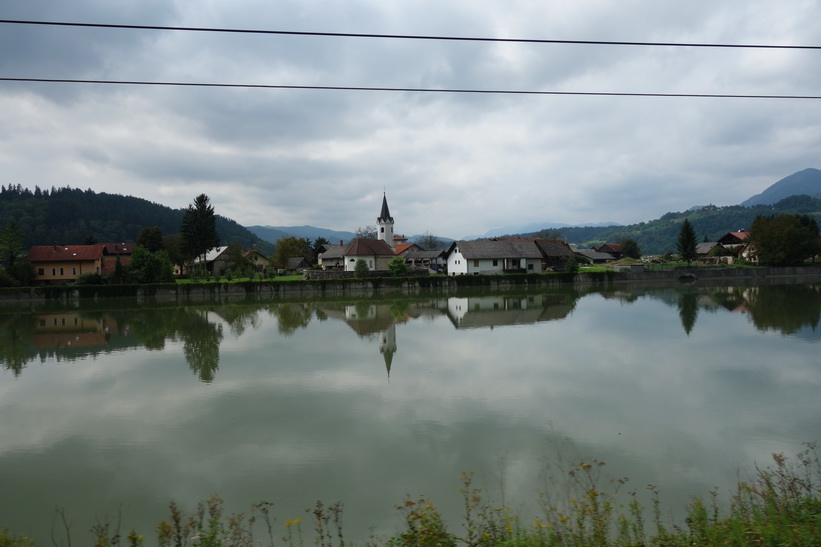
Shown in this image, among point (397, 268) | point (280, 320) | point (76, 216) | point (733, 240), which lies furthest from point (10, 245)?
point (733, 240)

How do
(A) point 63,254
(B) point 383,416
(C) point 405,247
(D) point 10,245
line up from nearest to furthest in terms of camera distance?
1. (B) point 383,416
2. (D) point 10,245
3. (A) point 63,254
4. (C) point 405,247

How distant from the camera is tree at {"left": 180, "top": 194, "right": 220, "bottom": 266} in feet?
195

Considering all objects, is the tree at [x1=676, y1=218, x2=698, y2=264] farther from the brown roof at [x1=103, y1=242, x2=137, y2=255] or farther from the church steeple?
the brown roof at [x1=103, y1=242, x2=137, y2=255]

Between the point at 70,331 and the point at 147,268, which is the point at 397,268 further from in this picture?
the point at 70,331

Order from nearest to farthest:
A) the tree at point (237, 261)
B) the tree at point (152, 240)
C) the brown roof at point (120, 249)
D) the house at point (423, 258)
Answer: the tree at point (237, 261), the tree at point (152, 240), the brown roof at point (120, 249), the house at point (423, 258)

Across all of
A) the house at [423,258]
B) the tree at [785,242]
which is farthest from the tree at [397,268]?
the tree at [785,242]

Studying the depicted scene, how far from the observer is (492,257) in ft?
185

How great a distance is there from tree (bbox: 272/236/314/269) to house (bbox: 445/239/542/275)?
26907 mm

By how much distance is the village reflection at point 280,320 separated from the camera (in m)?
17.7

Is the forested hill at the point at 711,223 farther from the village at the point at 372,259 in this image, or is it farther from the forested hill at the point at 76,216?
the forested hill at the point at 76,216

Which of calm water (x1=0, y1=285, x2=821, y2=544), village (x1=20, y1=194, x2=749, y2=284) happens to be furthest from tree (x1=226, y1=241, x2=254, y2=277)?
calm water (x1=0, y1=285, x2=821, y2=544)

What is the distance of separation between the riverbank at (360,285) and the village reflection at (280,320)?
7945 millimetres

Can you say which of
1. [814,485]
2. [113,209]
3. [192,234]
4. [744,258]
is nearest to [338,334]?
[814,485]

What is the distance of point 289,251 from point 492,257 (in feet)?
115
